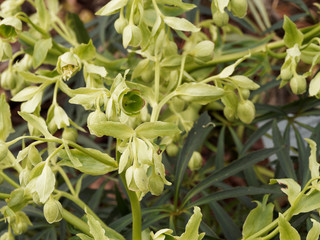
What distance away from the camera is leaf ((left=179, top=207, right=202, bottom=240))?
0.52 metres

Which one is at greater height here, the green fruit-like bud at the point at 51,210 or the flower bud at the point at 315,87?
the flower bud at the point at 315,87

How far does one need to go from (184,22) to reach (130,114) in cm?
18

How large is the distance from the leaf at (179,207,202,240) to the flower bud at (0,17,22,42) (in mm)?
366

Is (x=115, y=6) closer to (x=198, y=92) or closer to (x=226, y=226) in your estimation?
(x=198, y=92)

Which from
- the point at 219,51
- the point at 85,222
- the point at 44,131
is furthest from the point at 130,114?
the point at 219,51

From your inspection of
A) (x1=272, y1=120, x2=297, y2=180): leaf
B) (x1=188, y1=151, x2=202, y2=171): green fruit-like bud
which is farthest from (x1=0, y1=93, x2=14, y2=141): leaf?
(x1=272, y1=120, x2=297, y2=180): leaf

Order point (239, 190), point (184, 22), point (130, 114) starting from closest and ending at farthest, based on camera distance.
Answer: point (130, 114) → point (184, 22) → point (239, 190)

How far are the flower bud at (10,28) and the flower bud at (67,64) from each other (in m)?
0.10

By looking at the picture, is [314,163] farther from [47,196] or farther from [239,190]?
[47,196]

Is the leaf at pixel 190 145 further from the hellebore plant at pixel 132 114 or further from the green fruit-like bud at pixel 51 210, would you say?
the green fruit-like bud at pixel 51 210

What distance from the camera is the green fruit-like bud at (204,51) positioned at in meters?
0.74

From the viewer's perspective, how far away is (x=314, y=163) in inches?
24.0

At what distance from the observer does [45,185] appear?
1.75ft

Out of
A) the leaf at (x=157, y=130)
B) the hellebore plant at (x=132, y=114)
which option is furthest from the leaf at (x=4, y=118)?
the leaf at (x=157, y=130)
